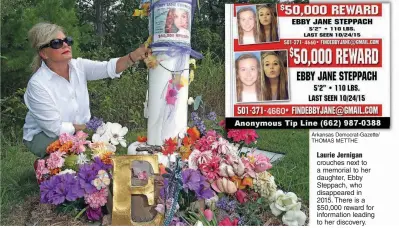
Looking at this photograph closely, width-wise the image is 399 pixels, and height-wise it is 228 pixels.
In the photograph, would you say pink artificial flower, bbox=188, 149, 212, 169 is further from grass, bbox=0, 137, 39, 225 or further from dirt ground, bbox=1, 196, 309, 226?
grass, bbox=0, 137, 39, 225

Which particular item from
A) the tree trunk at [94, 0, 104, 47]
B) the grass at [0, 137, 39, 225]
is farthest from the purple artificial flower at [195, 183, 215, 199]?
the tree trunk at [94, 0, 104, 47]

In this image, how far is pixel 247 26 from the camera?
254cm

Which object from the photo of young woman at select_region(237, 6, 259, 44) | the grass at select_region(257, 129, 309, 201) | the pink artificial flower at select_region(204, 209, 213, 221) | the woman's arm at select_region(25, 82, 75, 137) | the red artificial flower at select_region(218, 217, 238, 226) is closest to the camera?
the red artificial flower at select_region(218, 217, 238, 226)

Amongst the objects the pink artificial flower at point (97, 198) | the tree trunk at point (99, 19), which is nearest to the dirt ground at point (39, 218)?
A: the pink artificial flower at point (97, 198)

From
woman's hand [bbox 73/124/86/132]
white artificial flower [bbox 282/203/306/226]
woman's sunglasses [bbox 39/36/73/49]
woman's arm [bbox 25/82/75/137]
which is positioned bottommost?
white artificial flower [bbox 282/203/306/226]

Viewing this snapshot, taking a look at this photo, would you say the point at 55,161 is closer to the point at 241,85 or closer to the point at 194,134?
the point at 194,134

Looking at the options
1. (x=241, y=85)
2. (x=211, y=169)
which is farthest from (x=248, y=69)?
(x=211, y=169)

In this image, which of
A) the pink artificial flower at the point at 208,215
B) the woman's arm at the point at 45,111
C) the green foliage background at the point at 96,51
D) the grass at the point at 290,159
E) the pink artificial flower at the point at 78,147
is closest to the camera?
the pink artificial flower at the point at 208,215

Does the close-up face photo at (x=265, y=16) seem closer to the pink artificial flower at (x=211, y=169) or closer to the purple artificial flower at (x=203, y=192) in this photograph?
the pink artificial flower at (x=211, y=169)

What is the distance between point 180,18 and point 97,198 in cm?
117

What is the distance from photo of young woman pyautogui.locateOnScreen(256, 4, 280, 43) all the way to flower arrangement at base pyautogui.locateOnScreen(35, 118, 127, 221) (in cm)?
103

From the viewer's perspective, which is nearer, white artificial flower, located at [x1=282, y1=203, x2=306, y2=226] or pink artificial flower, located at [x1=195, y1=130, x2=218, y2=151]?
white artificial flower, located at [x1=282, y1=203, x2=306, y2=226]

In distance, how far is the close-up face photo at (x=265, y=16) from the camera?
2.52m

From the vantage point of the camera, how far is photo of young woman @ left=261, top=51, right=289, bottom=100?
8.20 feet
